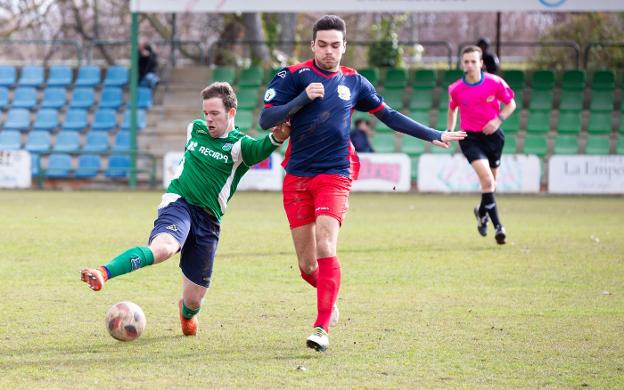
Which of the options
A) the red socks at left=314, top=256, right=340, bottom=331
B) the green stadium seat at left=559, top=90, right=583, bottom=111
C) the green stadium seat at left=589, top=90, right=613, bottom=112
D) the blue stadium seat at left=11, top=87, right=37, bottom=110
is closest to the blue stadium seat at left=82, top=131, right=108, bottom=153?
the blue stadium seat at left=11, top=87, right=37, bottom=110

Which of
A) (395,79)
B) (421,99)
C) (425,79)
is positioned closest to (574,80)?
(425,79)

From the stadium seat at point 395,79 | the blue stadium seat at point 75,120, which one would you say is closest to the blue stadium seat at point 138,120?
the blue stadium seat at point 75,120

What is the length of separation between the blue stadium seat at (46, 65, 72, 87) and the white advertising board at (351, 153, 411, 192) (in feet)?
33.0

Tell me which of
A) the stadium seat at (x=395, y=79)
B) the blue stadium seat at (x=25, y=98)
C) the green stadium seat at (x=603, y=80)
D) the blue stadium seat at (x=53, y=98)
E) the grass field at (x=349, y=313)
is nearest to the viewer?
the grass field at (x=349, y=313)

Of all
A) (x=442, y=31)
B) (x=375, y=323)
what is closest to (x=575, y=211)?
(x=375, y=323)

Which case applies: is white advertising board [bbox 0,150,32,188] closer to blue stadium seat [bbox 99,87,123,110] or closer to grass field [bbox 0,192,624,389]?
blue stadium seat [bbox 99,87,123,110]

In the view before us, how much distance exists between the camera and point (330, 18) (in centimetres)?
657

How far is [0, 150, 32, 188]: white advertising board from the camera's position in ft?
78.7

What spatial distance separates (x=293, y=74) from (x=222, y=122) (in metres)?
0.56

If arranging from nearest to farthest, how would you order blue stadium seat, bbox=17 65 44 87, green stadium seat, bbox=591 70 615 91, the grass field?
the grass field < green stadium seat, bbox=591 70 615 91 < blue stadium seat, bbox=17 65 44 87

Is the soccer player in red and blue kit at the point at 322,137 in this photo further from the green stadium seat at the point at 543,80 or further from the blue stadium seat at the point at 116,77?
the blue stadium seat at the point at 116,77

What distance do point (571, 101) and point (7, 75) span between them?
15633 millimetres

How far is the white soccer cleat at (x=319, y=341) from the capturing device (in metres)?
6.10

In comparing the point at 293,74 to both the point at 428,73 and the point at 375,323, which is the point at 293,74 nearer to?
the point at 375,323
